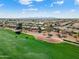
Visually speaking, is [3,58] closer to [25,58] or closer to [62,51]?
[25,58]

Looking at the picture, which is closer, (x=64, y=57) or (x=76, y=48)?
(x=64, y=57)

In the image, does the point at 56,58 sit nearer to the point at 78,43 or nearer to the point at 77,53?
the point at 77,53

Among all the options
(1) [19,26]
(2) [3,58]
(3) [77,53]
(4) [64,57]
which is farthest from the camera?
(1) [19,26]

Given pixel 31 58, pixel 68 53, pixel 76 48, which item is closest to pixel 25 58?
pixel 31 58

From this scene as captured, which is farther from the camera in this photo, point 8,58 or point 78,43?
point 78,43

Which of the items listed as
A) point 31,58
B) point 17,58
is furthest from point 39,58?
point 17,58

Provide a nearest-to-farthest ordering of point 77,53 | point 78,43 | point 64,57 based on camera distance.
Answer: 1. point 64,57
2. point 77,53
3. point 78,43

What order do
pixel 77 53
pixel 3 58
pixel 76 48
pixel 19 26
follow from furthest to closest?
pixel 19 26 → pixel 76 48 → pixel 77 53 → pixel 3 58

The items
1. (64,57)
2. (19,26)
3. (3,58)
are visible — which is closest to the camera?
(3,58)
